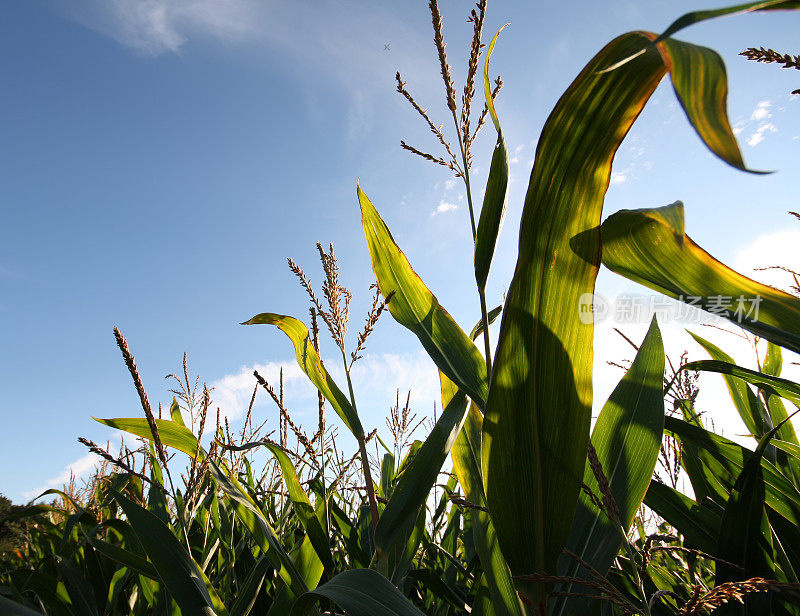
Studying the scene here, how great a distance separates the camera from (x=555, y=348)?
25.7 inches

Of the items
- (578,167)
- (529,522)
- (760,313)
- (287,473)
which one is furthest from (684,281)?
(287,473)

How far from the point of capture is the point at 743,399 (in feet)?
4.67

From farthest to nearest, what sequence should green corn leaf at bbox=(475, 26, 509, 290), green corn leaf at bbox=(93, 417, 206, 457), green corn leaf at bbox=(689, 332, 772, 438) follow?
green corn leaf at bbox=(689, 332, 772, 438) < green corn leaf at bbox=(93, 417, 206, 457) < green corn leaf at bbox=(475, 26, 509, 290)

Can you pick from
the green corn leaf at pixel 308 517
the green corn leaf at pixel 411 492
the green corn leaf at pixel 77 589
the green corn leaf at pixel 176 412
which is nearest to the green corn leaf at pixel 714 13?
the green corn leaf at pixel 411 492

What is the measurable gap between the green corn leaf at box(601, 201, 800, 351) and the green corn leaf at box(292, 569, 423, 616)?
56 cm

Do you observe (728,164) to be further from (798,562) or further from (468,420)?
(798,562)

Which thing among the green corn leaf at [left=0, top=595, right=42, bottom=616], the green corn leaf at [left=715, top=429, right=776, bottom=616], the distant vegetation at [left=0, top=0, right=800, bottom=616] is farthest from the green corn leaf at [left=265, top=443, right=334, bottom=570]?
the green corn leaf at [left=715, top=429, right=776, bottom=616]

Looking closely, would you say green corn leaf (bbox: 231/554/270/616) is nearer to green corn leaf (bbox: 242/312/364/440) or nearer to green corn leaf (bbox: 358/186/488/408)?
green corn leaf (bbox: 242/312/364/440)

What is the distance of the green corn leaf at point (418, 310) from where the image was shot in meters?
0.90

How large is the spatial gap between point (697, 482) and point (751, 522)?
0.48 meters

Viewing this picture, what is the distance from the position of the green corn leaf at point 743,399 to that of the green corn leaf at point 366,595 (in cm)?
122

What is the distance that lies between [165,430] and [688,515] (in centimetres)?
120

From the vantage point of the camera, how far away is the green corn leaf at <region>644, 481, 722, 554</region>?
3.01ft

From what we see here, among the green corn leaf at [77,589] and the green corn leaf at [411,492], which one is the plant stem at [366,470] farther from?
the green corn leaf at [77,589]
